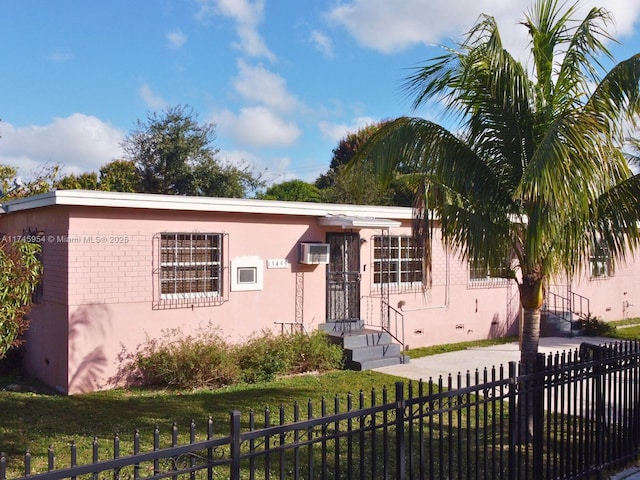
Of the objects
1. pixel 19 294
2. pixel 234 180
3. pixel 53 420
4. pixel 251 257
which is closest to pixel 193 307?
pixel 251 257

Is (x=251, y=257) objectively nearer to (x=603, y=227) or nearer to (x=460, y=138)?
(x=460, y=138)

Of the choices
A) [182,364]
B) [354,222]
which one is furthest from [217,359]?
[354,222]

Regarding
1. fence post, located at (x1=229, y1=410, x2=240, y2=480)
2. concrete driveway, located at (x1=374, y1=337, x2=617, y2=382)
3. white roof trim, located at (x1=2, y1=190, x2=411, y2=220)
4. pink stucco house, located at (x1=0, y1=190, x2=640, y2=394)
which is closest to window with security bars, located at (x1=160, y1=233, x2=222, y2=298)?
pink stucco house, located at (x1=0, y1=190, x2=640, y2=394)

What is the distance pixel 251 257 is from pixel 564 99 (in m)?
6.59

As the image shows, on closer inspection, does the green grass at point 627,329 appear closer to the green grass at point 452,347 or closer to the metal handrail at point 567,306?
the metal handrail at point 567,306

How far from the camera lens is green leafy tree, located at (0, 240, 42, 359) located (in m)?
5.64

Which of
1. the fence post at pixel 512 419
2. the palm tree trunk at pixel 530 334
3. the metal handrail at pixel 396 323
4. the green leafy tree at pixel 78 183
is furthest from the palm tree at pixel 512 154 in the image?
the green leafy tree at pixel 78 183

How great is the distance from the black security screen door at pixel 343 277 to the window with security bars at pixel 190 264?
274 cm

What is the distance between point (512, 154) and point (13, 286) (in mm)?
5382

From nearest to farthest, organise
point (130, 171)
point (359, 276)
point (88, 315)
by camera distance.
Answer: point (88, 315), point (359, 276), point (130, 171)

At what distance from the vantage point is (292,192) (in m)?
29.5

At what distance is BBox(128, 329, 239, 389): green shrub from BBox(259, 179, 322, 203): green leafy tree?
59.2 feet

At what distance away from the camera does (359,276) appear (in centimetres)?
1321

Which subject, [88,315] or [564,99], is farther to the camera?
[88,315]
